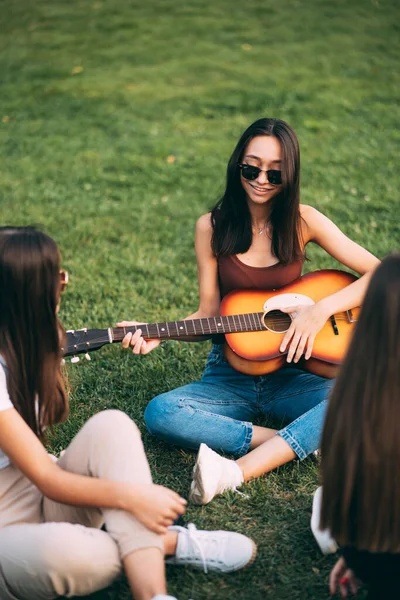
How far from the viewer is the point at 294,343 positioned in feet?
11.7

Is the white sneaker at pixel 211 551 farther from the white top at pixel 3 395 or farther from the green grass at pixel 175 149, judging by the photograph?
the white top at pixel 3 395

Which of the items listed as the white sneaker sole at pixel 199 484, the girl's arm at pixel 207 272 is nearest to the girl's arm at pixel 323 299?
the girl's arm at pixel 207 272

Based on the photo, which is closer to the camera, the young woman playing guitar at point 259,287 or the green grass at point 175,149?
the green grass at point 175,149

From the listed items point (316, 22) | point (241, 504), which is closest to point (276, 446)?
point (241, 504)

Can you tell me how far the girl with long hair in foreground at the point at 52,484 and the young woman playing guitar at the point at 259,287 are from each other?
95cm

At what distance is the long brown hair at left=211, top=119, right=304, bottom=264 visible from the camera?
12.2ft

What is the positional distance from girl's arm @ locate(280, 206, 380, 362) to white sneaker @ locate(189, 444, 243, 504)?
0.65 metres

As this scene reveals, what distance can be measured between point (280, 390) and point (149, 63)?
808 cm

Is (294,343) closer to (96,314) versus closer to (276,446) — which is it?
(276,446)

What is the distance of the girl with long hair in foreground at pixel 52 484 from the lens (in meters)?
2.32

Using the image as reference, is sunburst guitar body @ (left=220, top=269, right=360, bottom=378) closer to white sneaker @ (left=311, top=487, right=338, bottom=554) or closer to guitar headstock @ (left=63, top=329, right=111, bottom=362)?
guitar headstock @ (left=63, top=329, right=111, bottom=362)

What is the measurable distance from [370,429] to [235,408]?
1656 millimetres

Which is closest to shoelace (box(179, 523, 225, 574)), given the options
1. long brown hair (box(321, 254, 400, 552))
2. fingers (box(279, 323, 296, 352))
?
long brown hair (box(321, 254, 400, 552))

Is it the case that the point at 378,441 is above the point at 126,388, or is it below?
above
